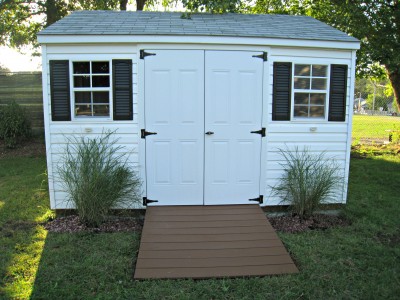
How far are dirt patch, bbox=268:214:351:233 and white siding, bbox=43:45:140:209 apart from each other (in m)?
2.29

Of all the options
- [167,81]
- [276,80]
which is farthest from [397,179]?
[167,81]

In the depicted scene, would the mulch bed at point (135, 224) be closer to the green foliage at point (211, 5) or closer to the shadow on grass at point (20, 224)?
the shadow on grass at point (20, 224)

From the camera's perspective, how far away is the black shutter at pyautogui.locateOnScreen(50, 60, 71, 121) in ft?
16.8

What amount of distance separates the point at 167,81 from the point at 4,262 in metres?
3.08

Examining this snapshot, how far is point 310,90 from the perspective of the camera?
18.0ft

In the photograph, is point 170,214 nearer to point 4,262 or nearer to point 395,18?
point 4,262

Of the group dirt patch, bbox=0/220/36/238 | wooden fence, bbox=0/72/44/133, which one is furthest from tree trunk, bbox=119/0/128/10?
dirt patch, bbox=0/220/36/238

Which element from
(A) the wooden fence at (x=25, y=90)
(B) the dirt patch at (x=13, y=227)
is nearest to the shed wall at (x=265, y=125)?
(B) the dirt patch at (x=13, y=227)

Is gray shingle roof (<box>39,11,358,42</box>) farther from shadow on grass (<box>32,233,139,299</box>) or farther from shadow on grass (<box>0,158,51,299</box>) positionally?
shadow on grass (<box>32,233,139,299</box>)

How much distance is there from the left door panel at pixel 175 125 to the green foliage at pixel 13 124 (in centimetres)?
605

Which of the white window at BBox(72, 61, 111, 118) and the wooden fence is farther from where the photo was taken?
the wooden fence

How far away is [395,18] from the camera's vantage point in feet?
29.8

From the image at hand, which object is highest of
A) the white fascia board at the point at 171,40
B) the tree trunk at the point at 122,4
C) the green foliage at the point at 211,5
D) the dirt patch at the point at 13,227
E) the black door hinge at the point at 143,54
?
the tree trunk at the point at 122,4

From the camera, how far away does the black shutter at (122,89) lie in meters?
5.16
